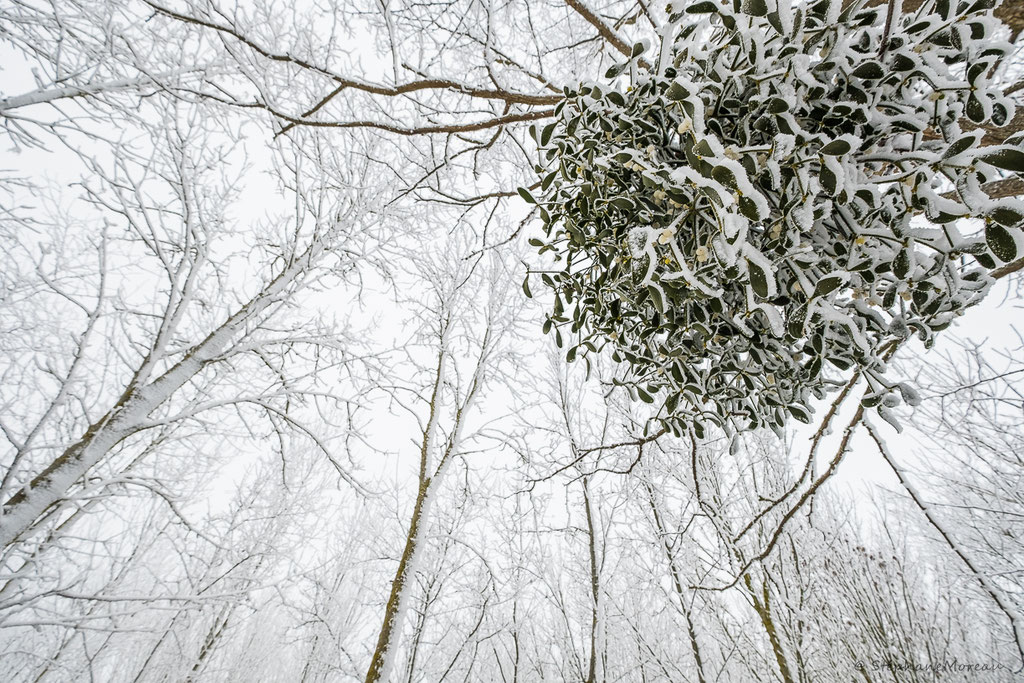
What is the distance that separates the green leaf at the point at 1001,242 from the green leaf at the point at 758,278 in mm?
280

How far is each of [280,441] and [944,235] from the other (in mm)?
4259

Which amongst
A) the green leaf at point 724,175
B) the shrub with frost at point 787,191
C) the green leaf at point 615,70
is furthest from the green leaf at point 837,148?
the green leaf at point 615,70

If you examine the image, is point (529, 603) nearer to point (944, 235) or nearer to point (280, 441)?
point (280, 441)

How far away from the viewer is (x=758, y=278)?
720 millimetres

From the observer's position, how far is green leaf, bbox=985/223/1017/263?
610mm

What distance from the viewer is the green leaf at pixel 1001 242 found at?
61 cm

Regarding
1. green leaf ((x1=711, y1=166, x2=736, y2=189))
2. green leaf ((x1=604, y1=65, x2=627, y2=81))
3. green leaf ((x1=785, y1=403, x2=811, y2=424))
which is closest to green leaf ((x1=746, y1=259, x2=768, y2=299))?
green leaf ((x1=711, y1=166, x2=736, y2=189))

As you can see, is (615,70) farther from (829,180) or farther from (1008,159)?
(1008,159)

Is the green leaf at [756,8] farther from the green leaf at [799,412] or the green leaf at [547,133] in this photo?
the green leaf at [799,412]

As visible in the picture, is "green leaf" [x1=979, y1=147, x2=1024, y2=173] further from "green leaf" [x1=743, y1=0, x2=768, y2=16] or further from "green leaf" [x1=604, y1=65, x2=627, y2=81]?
"green leaf" [x1=604, y1=65, x2=627, y2=81]

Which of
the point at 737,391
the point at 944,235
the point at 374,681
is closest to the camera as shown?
the point at 944,235

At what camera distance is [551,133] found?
1216 mm

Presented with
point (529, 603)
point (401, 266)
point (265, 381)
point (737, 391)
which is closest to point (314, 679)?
point (529, 603)

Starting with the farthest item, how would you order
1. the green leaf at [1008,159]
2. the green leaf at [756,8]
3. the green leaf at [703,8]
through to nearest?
the green leaf at [703,8], the green leaf at [756,8], the green leaf at [1008,159]
